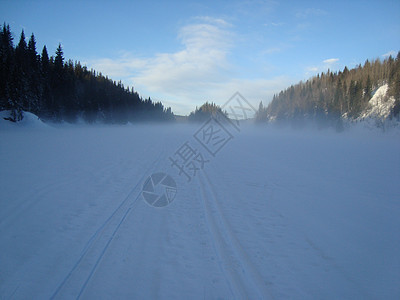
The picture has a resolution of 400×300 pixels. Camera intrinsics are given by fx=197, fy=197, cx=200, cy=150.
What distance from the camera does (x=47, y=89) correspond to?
3875 centimetres

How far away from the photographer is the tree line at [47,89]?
3008 cm

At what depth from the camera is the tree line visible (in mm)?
30078

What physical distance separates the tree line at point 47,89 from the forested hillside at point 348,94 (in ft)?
203

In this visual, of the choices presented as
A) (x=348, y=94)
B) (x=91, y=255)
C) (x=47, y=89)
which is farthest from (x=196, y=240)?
(x=348, y=94)

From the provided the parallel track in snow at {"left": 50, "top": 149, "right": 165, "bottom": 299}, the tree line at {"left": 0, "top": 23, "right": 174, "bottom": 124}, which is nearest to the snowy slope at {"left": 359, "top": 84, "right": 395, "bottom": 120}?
the parallel track in snow at {"left": 50, "top": 149, "right": 165, "bottom": 299}

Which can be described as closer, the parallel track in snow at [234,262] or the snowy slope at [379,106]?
the parallel track in snow at [234,262]

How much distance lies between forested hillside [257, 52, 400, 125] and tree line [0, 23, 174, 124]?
203ft

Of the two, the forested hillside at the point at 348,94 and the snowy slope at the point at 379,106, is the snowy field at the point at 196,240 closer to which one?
the snowy slope at the point at 379,106

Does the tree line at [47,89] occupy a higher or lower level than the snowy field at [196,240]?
higher

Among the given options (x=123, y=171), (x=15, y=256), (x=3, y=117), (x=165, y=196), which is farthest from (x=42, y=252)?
(x=3, y=117)

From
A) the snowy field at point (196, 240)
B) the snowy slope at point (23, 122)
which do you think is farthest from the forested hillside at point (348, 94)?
the snowy slope at point (23, 122)

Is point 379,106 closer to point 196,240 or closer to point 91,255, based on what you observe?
point 196,240

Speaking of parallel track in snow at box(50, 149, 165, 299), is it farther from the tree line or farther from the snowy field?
the tree line

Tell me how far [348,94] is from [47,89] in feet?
218
